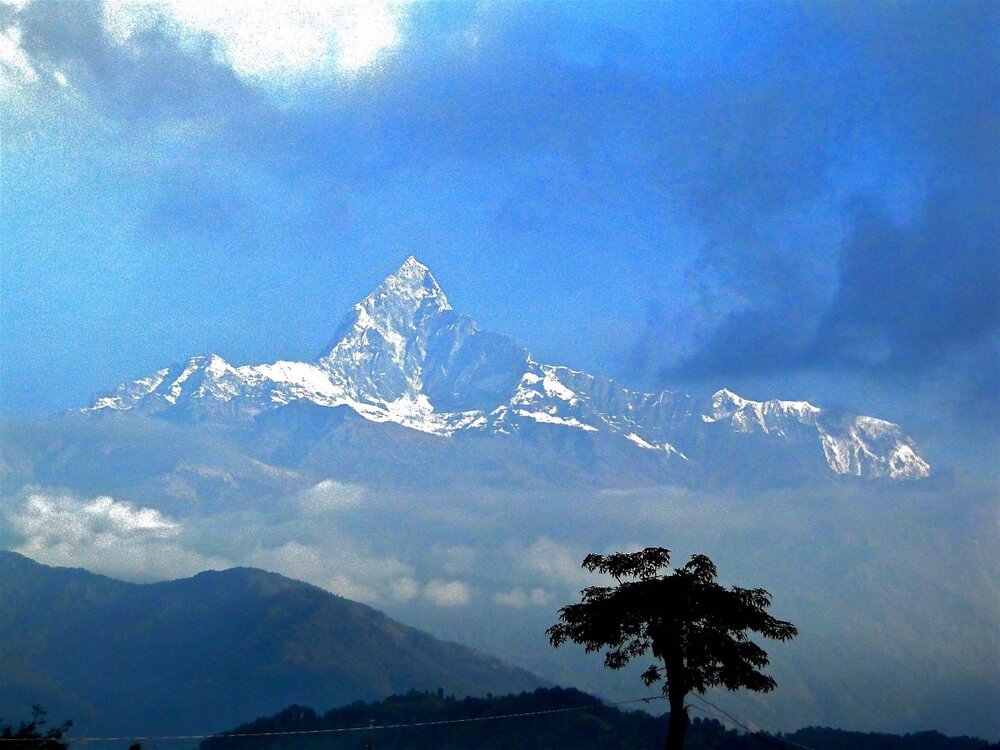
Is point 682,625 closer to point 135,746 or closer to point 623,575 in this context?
point 623,575

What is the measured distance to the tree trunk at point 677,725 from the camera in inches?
2440

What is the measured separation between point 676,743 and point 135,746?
37.7 m

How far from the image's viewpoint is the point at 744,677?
65.1 m

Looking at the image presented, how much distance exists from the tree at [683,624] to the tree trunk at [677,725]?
9 centimetres

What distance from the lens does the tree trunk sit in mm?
61969

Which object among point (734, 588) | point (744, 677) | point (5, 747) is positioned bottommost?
point (5, 747)

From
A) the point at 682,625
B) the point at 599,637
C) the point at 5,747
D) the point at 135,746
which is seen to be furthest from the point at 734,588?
the point at 5,747

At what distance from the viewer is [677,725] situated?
62.4 metres

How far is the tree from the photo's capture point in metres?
64.5

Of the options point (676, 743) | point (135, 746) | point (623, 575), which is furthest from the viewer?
point (135, 746)

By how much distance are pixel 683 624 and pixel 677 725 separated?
215 inches

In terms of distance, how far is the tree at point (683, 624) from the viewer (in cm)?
6450

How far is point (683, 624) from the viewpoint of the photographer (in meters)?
64.9

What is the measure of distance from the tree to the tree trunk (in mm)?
91
